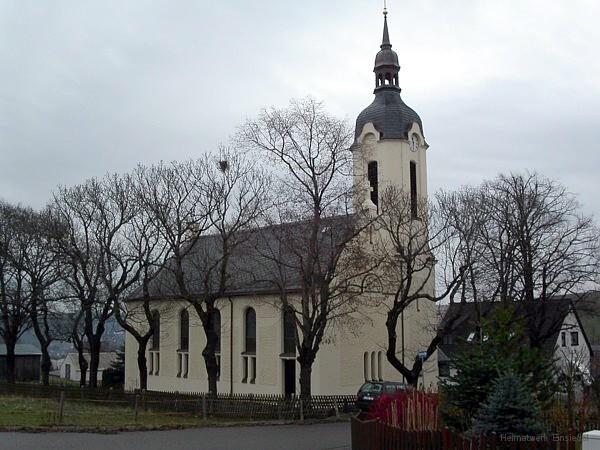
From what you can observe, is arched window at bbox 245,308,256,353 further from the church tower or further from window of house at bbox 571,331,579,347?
window of house at bbox 571,331,579,347

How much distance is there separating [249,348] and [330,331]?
6834mm

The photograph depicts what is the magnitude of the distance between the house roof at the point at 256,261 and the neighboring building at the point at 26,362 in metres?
25.9

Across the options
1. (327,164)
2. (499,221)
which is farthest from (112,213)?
(499,221)

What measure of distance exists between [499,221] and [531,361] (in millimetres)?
22854

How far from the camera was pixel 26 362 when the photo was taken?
72812 millimetres

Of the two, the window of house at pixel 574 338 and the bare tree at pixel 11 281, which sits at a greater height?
the bare tree at pixel 11 281

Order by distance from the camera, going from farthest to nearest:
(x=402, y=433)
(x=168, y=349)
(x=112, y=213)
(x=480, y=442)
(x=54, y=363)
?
1. (x=54, y=363)
2. (x=168, y=349)
3. (x=112, y=213)
4. (x=402, y=433)
5. (x=480, y=442)

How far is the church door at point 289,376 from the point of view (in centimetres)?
4119

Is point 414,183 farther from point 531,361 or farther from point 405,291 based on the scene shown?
point 531,361

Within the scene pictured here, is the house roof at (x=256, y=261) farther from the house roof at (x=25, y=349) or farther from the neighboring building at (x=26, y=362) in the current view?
the house roof at (x=25, y=349)

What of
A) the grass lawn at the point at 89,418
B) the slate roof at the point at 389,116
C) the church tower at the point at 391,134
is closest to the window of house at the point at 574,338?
the church tower at the point at 391,134

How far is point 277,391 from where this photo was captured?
40969mm

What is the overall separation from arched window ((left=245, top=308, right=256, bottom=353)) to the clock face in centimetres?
1460

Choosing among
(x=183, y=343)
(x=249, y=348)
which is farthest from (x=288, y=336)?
(x=183, y=343)
